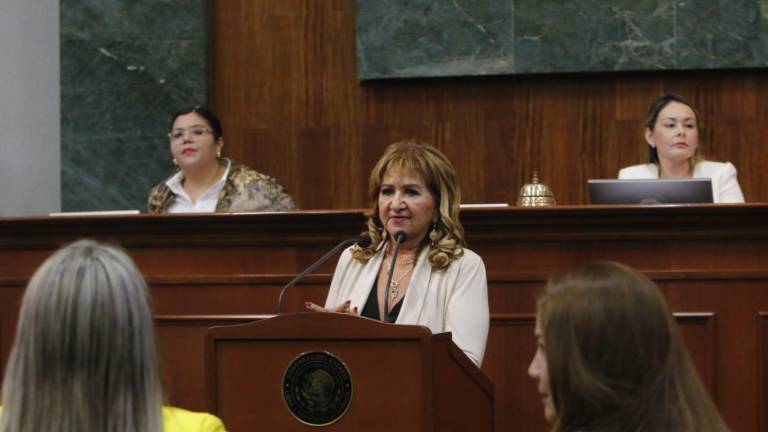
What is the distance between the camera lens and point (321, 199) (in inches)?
269

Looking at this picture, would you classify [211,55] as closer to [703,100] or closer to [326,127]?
[326,127]

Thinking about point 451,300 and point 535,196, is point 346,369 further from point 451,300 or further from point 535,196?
point 535,196

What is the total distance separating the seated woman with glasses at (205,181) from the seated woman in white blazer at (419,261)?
1.64 m

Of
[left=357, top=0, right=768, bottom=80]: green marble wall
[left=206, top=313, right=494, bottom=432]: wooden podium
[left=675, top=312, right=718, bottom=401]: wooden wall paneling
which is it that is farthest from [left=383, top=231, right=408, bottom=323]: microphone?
[left=357, top=0, right=768, bottom=80]: green marble wall

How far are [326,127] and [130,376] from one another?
5.19 m

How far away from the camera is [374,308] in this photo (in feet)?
12.5

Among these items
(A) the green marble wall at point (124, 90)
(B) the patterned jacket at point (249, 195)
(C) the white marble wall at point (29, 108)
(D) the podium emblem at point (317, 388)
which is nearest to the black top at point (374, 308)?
(D) the podium emblem at point (317, 388)

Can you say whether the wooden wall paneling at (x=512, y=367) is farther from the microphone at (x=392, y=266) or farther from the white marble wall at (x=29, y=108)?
the white marble wall at (x=29, y=108)

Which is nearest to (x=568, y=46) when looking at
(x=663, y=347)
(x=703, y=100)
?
(x=703, y=100)

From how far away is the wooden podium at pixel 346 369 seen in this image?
9.59 feet

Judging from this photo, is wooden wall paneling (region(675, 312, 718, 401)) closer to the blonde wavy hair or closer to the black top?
the blonde wavy hair

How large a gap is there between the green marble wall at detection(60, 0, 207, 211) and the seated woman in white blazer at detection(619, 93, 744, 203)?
97.8 inches

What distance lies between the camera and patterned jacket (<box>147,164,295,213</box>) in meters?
5.50

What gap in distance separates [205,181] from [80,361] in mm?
4129
